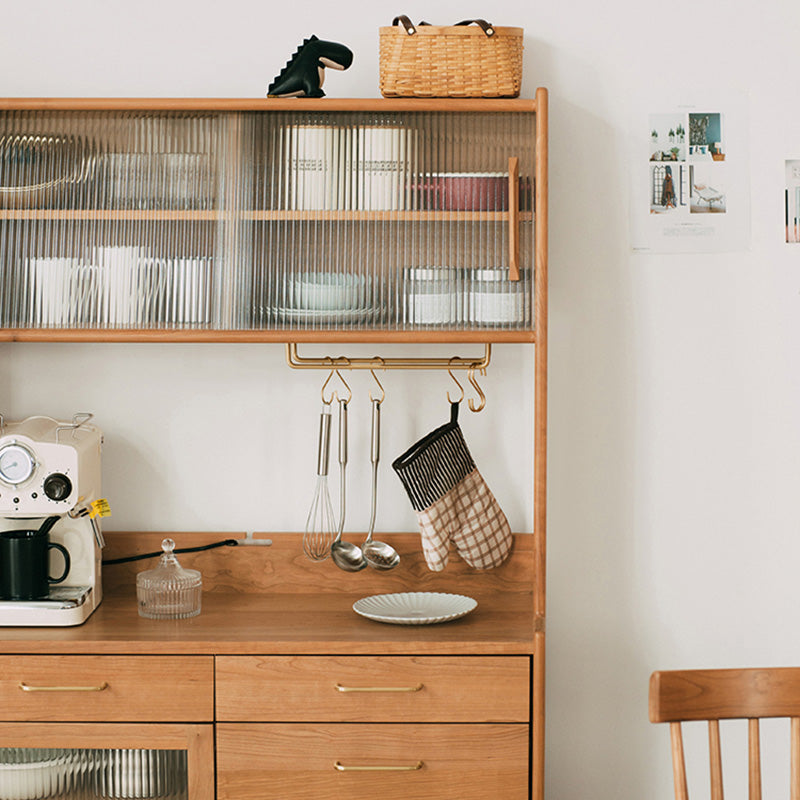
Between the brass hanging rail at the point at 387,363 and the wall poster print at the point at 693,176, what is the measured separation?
0.54 m

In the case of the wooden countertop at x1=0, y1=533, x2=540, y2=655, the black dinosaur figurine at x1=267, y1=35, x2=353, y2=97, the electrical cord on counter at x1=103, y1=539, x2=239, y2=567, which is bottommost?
the wooden countertop at x1=0, y1=533, x2=540, y2=655

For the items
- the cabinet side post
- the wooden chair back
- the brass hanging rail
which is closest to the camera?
the wooden chair back

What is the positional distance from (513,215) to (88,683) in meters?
1.31

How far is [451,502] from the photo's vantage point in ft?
7.39

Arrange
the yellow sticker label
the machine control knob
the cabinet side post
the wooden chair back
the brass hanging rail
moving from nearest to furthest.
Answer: the wooden chair back
the cabinet side post
the machine control knob
the yellow sticker label
the brass hanging rail

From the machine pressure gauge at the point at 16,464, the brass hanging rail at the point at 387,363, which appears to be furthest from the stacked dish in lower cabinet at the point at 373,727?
the brass hanging rail at the point at 387,363

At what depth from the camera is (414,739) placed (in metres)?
1.94

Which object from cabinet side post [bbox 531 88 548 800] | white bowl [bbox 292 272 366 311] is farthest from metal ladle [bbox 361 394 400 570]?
cabinet side post [bbox 531 88 548 800]

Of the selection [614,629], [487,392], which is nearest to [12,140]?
[487,392]

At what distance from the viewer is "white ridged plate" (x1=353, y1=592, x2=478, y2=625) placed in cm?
205

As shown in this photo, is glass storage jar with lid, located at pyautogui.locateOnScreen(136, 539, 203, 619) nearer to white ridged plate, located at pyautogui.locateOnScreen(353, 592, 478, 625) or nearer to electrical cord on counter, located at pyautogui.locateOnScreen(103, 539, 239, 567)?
electrical cord on counter, located at pyautogui.locateOnScreen(103, 539, 239, 567)

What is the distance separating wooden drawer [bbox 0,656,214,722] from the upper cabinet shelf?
0.68 meters

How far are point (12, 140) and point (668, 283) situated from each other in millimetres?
1553

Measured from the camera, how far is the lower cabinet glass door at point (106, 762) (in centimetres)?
194
